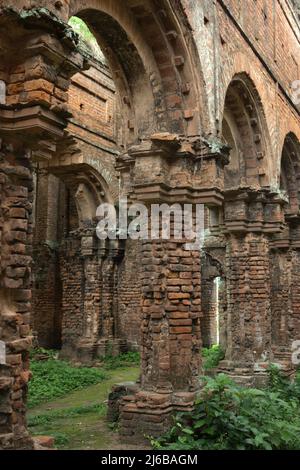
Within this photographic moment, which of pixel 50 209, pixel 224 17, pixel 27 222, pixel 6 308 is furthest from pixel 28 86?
pixel 50 209

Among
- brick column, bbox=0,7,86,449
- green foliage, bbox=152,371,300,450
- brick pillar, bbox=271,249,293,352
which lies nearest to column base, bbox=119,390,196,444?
green foliage, bbox=152,371,300,450

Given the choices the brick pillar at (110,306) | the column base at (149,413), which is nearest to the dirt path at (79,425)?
the column base at (149,413)

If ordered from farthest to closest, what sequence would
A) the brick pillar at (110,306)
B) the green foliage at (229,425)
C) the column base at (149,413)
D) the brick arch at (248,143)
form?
the brick pillar at (110,306) → the brick arch at (248,143) → the column base at (149,413) → the green foliage at (229,425)

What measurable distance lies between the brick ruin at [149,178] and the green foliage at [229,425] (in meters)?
0.32

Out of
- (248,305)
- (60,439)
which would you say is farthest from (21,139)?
(248,305)

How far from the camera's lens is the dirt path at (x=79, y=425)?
6.58 m

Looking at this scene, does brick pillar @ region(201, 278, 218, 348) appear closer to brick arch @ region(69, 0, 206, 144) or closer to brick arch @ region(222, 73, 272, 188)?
brick arch @ region(222, 73, 272, 188)

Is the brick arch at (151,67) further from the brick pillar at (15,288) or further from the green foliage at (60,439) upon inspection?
the green foliage at (60,439)

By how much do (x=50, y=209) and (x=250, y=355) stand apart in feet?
29.8

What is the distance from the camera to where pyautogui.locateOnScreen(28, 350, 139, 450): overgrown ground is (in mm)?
6883

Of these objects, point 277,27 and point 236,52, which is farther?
point 277,27

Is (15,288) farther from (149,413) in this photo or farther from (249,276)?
(249,276)

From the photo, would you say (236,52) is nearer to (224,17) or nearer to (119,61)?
(224,17)

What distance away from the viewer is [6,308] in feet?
14.7
